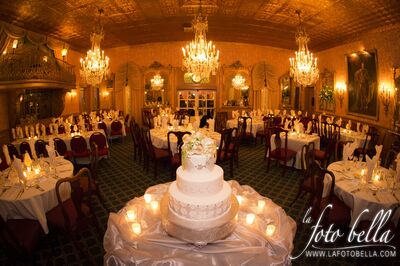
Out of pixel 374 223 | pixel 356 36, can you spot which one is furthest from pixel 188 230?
pixel 356 36

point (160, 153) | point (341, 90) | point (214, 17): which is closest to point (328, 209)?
point (160, 153)

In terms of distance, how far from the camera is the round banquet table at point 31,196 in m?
3.12

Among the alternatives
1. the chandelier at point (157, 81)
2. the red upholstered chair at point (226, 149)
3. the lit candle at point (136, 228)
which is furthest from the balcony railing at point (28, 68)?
the lit candle at point (136, 228)

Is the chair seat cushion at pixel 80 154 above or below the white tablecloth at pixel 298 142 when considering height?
below

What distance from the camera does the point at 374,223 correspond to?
305 centimetres

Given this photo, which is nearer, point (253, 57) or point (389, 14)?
point (389, 14)

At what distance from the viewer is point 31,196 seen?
3178 mm

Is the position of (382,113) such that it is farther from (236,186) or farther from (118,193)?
(118,193)

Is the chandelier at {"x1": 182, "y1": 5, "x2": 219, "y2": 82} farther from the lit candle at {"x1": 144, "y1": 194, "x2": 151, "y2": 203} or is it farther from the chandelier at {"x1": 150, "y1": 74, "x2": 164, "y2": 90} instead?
the chandelier at {"x1": 150, "y1": 74, "x2": 164, "y2": 90}

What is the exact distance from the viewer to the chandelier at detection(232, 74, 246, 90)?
42.8 feet

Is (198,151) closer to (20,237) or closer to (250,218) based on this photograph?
(250,218)

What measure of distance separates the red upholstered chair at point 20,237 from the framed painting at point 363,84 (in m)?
9.44

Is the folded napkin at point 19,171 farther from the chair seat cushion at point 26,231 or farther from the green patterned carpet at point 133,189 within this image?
the green patterned carpet at point 133,189

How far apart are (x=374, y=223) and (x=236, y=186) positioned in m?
1.81
